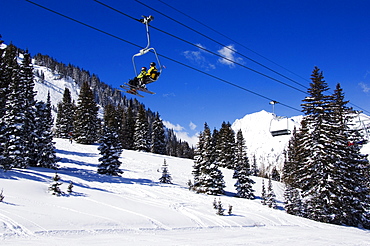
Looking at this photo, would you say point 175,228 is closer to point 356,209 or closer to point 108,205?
point 108,205

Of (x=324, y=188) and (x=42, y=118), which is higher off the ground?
(x=42, y=118)

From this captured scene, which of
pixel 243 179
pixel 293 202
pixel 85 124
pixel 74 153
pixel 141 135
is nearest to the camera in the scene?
pixel 293 202

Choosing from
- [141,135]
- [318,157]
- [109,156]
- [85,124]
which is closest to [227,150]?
[141,135]

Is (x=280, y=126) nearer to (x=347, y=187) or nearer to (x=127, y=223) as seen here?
(x=347, y=187)

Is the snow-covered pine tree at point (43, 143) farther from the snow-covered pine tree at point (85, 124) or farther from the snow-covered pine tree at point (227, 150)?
the snow-covered pine tree at point (227, 150)

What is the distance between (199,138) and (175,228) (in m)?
25.7

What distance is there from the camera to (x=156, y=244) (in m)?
9.98

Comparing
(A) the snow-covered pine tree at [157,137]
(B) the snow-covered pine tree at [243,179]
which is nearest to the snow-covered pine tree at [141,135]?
(A) the snow-covered pine tree at [157,137]

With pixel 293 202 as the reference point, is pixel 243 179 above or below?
above

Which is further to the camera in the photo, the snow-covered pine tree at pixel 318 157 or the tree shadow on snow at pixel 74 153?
the tree shadow on snow at pixel 74 153

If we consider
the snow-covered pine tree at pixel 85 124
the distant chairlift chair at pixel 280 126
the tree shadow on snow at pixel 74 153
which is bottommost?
the tree shadow on snow at pixel 74 153

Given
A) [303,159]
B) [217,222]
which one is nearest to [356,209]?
[303,159]

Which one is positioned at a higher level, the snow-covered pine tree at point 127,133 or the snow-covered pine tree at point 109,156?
the snow-covered pine tree at point 127,133

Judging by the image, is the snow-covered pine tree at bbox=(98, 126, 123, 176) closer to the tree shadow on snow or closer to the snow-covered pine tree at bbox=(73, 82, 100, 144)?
the tree shadow on snow
